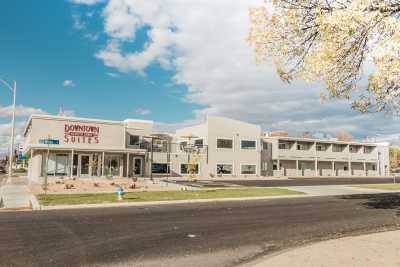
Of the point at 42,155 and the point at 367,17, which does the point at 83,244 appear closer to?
the point at 367,17

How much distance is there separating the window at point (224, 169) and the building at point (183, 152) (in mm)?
136

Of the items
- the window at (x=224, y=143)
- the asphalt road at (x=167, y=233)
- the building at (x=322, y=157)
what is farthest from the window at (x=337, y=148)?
the asphalt road at (x=167, y=233)

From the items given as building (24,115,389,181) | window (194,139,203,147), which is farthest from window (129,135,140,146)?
window (194,139,203,147)

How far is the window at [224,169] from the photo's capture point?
172 feet

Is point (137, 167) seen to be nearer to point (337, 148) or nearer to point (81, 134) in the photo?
point (81, 134)

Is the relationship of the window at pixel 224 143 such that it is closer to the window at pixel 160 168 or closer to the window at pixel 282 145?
the window at pixel 160 168

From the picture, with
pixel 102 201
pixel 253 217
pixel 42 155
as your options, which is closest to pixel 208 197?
pixel 102 201

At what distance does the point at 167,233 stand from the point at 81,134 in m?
29.0

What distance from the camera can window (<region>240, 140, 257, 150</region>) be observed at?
54875 mm

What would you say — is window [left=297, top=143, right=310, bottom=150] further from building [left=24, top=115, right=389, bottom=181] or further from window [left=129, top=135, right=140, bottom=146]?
window [left=129, top=135, right=140, bottom=146]

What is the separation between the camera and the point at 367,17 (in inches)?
351

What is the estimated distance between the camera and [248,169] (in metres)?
55.0

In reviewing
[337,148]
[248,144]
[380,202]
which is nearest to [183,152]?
[248,144]

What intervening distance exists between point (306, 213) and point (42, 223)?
1059cm
